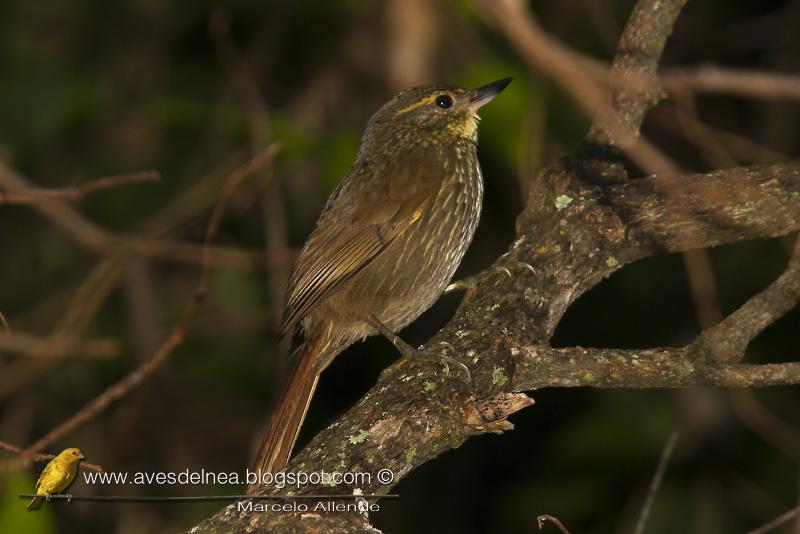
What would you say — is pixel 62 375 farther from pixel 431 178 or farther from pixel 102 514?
pixel 431 178

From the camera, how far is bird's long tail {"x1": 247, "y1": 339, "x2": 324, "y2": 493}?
3.19 meters

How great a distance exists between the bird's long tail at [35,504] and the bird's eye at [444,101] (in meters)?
1.98

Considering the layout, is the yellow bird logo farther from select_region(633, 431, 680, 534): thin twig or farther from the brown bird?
select_region(633, 431, 680, 534): thin twig

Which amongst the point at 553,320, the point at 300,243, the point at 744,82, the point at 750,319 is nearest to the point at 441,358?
the point at 553,320

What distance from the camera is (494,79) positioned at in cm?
428

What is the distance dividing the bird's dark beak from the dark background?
9.9 inches

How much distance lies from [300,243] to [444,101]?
69.4 inches

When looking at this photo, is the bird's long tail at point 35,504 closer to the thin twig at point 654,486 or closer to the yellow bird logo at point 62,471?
the yellow bird logo at point 62,471

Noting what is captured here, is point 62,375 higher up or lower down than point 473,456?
higher up

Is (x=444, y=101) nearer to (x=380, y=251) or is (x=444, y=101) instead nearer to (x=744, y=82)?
(x=380, y=251)

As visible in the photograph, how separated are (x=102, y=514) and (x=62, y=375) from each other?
739 millimetres

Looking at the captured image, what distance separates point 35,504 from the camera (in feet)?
9.68

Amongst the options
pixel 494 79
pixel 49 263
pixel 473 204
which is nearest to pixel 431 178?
pixel 473 204

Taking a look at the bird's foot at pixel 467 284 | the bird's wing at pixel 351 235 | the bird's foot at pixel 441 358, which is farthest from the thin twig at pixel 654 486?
the bird's wing at pixel 351 235
